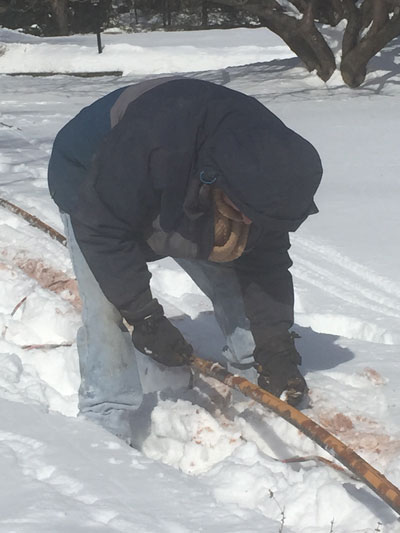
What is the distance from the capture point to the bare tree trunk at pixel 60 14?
77.9ft

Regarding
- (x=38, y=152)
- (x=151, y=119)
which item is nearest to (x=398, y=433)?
(x=151, y=119)

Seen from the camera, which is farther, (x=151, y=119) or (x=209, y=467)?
(x=209, y=467)

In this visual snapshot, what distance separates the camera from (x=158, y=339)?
309cm

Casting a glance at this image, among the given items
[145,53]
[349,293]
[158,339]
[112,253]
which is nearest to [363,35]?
[145,53]

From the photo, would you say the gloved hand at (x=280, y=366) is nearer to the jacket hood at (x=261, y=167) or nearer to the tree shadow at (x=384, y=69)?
the jacket hood at (x=261, y=167)

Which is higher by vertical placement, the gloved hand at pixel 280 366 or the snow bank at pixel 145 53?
the gloved hand at pixel 280 366

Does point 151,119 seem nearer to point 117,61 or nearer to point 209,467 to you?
point 209,467

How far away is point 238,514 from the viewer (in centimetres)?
A: 253

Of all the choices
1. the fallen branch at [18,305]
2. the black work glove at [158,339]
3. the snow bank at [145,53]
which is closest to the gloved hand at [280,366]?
the black work glove at [158,339]

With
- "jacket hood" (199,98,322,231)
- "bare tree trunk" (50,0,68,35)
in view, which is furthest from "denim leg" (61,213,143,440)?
"bare tree trunk" (50,0,68,35)

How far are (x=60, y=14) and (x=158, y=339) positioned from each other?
22.3 meters

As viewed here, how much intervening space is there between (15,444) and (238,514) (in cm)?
81

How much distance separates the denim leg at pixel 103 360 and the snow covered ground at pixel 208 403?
104 millimetres

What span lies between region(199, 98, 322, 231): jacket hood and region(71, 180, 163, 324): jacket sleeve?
1.19ft
